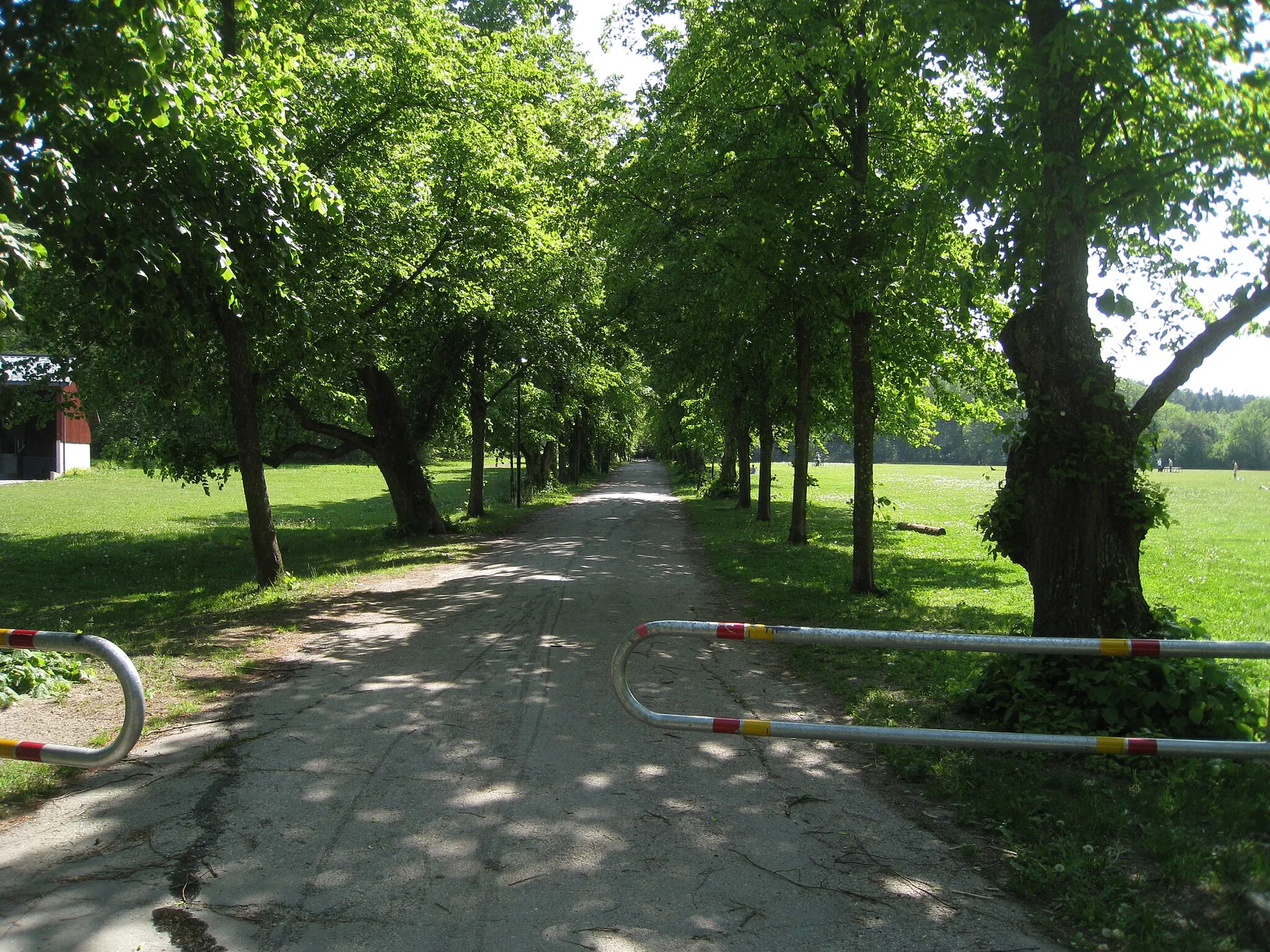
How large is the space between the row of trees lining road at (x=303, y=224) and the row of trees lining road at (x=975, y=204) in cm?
276

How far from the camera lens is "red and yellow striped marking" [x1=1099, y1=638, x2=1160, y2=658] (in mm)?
4203

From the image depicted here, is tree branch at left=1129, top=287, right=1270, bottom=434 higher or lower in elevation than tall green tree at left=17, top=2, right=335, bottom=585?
lower

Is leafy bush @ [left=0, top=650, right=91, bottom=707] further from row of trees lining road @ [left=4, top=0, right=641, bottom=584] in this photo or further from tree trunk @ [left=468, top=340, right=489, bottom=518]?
tree trunk @ [left=468, top=340, right=489, bottom=518]

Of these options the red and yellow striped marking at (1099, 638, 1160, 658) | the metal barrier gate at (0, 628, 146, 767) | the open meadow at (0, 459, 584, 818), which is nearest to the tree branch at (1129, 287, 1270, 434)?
the red and yellow striped marking at (1099, 638, 1160, 658)

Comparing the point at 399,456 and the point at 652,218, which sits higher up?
the point at 652,218

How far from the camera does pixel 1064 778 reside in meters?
5.07

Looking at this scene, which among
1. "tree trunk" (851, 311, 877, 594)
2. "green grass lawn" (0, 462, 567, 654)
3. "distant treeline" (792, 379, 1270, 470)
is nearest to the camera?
"green grass lawn" (0, 462, 567, 654)

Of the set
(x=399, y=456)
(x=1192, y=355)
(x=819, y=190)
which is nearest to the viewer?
(x=1192, y=355)

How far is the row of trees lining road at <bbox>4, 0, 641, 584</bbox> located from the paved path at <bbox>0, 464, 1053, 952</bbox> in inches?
141

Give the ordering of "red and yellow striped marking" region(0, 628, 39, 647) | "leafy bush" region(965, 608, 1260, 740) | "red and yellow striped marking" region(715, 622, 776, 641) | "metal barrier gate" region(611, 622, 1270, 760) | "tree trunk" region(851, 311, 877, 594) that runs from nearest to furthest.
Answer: "metal barrier gate" region(611, 622, 1270, 760)
"red and yellow striped marking" region(0, 628, 39, 647)
"red and yellow striped marking" region(715, 622, 776, 641)
"leafy bush" region(965, 608, 1260, 740)
"tree trunk" region(851, 311, 877, 594)

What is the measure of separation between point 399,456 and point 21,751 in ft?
52.3

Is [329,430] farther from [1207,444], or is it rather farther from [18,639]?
[1207,444]

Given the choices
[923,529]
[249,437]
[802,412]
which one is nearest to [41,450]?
[249,437]

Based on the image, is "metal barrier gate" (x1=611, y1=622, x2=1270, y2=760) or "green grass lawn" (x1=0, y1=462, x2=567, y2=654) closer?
"metal barrier gate" (x1=611, y1=622, x2=1270, y2=760)
